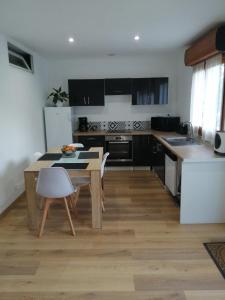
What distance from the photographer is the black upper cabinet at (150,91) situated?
514cm

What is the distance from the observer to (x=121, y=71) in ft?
17.7

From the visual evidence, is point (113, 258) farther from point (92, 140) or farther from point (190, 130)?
point (92, 140)

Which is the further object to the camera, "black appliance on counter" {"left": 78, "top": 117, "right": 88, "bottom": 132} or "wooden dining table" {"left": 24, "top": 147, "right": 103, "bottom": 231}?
"black appliance on counter" {"left": 78, "top": 117, "right": 88, "bottom": 132}

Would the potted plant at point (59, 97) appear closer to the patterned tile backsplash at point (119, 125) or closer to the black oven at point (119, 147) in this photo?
the patterned tile backsplash at point (119, 125)

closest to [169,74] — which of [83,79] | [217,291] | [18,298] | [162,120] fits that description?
[162,120]

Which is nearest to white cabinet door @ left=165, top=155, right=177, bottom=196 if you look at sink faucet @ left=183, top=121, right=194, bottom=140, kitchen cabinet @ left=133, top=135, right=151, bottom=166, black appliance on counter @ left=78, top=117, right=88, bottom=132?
sink faucet @ left=183, top=121, right=194, bottom=140

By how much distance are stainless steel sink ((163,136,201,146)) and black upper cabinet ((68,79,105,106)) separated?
1.82 metres

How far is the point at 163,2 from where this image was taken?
2.34m

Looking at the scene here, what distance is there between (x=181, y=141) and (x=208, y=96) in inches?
32.0

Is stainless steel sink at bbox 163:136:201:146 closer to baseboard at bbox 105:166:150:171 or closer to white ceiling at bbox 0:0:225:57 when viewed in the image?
baseboard at bbox 105:166:150:171

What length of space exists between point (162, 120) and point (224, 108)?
6.10 ft

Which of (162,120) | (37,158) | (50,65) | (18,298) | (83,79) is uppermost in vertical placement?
(50,65)

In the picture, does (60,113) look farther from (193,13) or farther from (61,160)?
(193,13)

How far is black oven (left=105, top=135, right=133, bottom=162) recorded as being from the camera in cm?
514
